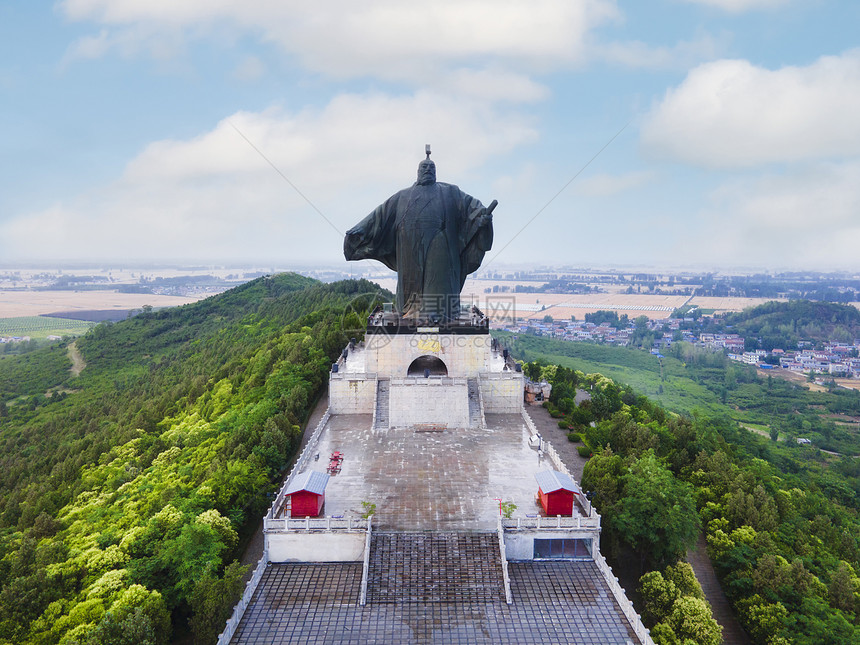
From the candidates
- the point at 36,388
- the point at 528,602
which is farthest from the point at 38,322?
the point at 528,602

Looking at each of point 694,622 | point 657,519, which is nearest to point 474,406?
point 657,519

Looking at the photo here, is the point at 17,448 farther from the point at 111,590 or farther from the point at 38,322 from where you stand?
the point at 38,322

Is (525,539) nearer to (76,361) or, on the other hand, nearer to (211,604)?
(211,604)

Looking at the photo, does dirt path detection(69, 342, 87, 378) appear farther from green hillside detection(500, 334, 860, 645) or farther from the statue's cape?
green hillside detection(500, 334, 860, 645)

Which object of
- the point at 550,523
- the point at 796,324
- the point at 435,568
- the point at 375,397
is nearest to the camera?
the point at 435,568

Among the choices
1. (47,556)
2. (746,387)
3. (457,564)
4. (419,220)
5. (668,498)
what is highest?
(419,220)

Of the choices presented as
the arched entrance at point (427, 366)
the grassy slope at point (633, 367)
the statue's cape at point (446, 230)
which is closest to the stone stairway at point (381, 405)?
the arched entrance at point (427, 366)
